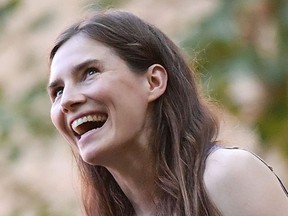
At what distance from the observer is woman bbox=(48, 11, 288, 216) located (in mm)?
2770

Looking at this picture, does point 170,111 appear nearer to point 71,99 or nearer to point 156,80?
point 156,80

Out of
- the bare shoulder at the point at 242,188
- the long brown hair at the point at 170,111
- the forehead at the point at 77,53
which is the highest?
the forehead at the point at 77,53

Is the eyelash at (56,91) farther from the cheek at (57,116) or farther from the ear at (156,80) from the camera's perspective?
the ear at (156,80)

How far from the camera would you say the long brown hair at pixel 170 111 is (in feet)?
9.22

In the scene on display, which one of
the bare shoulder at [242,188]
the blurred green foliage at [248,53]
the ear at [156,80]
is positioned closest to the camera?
the bare shoulder at [242,188]

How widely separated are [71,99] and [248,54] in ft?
5.24

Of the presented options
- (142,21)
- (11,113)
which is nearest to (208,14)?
(11,113)

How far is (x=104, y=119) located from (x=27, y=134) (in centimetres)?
227

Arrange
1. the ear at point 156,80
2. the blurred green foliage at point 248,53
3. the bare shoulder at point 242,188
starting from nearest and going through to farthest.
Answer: the bare shoulder at point 242,188, the ear at point 156,80, the blurred green foliage at point 248,53

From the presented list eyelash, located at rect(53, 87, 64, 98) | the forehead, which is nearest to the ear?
the forehead

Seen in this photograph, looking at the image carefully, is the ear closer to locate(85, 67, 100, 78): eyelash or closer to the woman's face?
the woman's face

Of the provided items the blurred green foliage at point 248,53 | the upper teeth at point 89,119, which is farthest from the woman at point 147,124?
the blurred green foliage at point 248,53

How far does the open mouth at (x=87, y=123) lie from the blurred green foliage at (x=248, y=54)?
4.51ft

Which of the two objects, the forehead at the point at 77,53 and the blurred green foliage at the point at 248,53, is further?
the blurred green foliage at the point at 248,53
